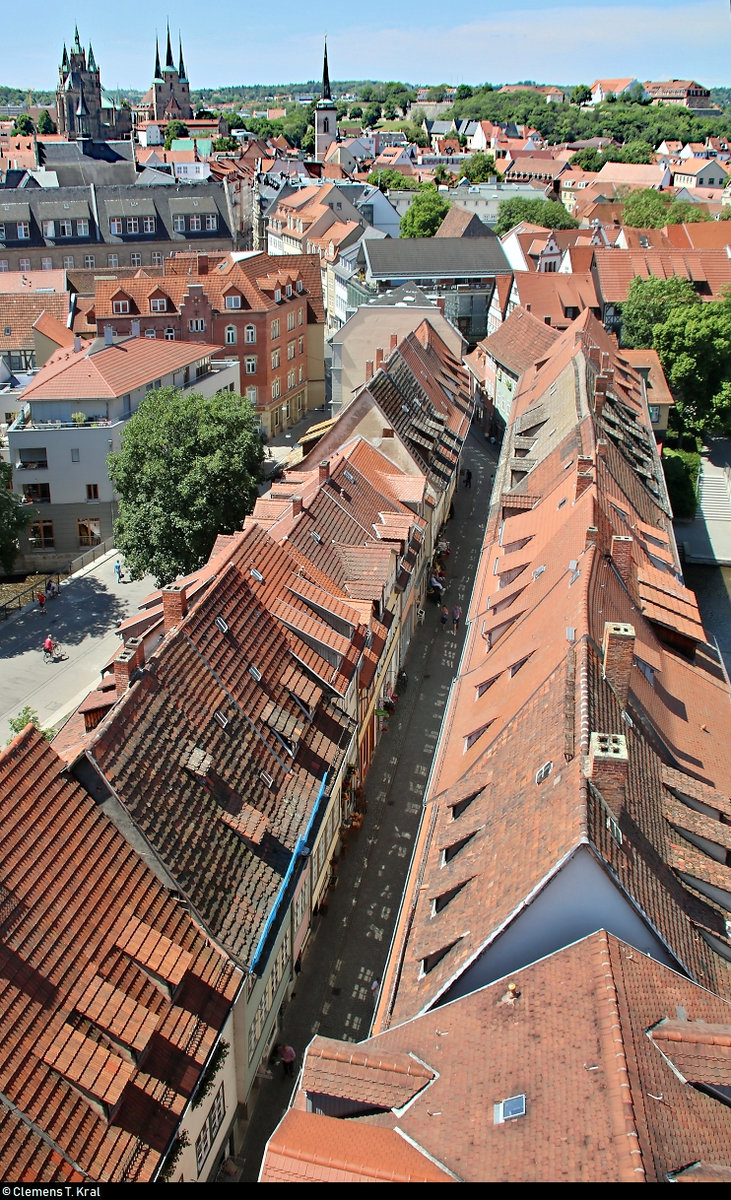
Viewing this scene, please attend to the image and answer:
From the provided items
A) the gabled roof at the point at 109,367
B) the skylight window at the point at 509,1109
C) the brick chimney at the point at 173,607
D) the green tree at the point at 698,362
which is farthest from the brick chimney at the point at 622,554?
the green tree at the point at 698,362

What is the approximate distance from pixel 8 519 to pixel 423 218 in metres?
77.6

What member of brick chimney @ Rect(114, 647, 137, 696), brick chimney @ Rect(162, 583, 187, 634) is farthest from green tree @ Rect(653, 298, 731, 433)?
brick chimney @ Rect(114, 647, 137, 696)

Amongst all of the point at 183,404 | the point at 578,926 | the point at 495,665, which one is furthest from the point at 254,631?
the point at 183,404

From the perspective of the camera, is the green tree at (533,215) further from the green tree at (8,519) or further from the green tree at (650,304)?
the green tree at (8,519)

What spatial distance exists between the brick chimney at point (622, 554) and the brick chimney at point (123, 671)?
1393cm

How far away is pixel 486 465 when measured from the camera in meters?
65.6

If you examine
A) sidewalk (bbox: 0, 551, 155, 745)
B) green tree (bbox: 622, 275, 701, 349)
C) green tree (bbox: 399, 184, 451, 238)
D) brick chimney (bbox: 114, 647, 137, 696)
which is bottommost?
sidewalk (bbox: 0, 551, 155, 745)

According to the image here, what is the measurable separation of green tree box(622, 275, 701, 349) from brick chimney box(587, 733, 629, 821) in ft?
196

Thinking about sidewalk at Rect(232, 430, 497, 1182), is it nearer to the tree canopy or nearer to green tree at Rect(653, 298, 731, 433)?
green tree at Rect(653, 298, 731, 433)

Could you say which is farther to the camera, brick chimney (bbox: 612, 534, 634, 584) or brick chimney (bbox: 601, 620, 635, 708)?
brick chimney (bbox: 612, 534, 634, 584)

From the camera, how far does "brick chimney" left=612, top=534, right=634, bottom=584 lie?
29.6 m

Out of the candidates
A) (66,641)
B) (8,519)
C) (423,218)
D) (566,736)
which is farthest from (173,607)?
(423,218)

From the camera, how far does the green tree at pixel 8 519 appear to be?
1779 inches

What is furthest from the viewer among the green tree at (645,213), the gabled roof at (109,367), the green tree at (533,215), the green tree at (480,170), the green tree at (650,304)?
Result: the green tree at (480,170)
